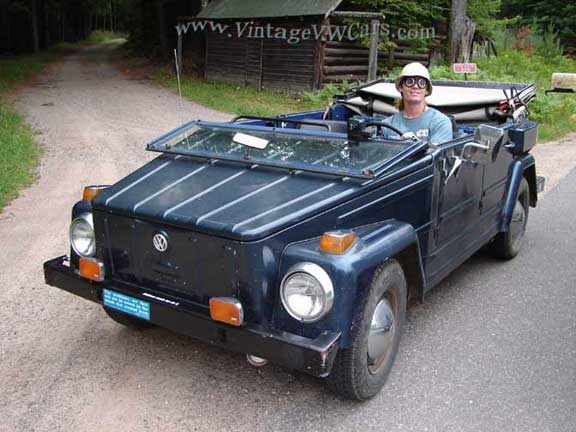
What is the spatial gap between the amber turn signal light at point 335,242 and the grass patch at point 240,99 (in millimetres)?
12776

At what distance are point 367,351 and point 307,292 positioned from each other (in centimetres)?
58

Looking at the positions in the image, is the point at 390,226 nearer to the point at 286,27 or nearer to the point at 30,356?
the point at 30,356

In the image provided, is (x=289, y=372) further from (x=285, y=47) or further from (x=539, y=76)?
(x=539, y=76)

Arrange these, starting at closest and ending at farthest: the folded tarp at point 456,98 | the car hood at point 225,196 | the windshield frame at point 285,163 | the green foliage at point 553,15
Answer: the car hood at point 225,196 → the windshield frame at point 285,163 → the folded tarp at point 456,98 → the green foliage at point 553,15

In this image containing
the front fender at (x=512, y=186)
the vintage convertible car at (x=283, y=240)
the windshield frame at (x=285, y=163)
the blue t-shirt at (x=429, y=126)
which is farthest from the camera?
the front fender at (x=512, y=186)

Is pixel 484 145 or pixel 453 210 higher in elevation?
pixel 484 145

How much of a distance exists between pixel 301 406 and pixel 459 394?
3.00ft

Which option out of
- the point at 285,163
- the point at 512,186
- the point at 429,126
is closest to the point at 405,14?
the point at 512,186

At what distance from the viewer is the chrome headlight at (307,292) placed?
3.07 meters

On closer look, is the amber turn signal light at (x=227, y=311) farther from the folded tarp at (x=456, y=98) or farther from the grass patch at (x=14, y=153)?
the grass patch at (x=14, y=153)

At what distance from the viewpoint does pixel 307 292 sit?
3.14 m

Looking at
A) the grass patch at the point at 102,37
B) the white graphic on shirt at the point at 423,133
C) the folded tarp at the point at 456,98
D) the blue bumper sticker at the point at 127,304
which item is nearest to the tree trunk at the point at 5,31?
the grass patch at the point at 102,37

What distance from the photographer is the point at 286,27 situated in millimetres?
20203

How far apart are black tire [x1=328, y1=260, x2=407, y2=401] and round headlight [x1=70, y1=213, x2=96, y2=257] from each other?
1627 mm
